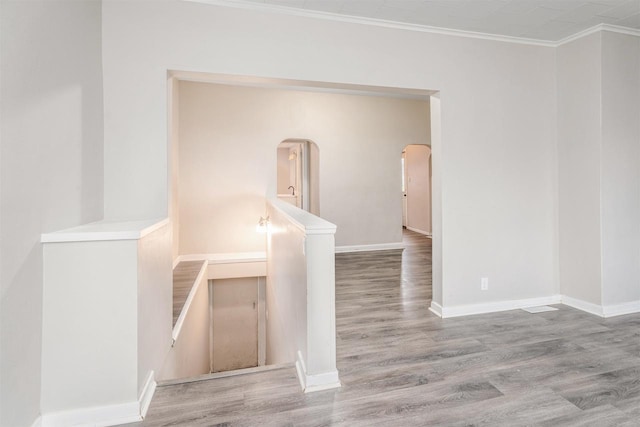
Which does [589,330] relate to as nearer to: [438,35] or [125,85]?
[438,35]

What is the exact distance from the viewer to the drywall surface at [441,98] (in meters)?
2.49

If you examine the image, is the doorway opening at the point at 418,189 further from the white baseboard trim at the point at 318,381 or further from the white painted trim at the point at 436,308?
the white baseboard trim at the point at 318,381

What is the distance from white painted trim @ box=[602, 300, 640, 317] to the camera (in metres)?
3.15

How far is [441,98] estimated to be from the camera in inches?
124

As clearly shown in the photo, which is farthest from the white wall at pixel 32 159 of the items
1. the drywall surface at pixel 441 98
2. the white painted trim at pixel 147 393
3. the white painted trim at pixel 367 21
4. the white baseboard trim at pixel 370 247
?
the white baseboard trim at pixel 370 247

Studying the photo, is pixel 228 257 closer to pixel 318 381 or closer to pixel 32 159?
pixel 318 381

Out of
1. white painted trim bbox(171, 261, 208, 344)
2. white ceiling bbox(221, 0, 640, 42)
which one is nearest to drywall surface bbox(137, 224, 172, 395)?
white painted trim bbox(171, 261, 208, 344)

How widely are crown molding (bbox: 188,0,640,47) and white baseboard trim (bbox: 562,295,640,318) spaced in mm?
2628

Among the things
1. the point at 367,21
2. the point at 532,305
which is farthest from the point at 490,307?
the point at 367,21

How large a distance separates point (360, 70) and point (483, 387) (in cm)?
262

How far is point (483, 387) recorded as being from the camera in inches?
79.8

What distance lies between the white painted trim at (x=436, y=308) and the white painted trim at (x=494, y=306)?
0.08 ft

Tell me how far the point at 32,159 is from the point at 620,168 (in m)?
4.61

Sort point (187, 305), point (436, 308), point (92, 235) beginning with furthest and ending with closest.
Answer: point (187, 305) → point (436, 308) → point (92, 235)
